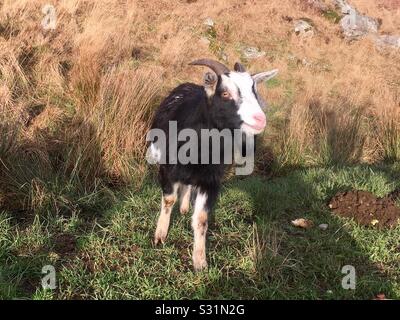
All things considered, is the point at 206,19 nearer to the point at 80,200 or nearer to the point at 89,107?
the point at 89,107

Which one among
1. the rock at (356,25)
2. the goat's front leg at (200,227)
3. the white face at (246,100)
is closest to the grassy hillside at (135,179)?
the goat's front leg at (200,227)

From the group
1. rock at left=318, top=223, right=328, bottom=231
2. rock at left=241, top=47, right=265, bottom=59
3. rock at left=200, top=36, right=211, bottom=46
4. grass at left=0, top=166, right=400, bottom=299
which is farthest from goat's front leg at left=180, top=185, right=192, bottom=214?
A: rock at left=241, top=47, right=265, bottom=59

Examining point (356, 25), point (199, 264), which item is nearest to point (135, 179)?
point (199, 264)

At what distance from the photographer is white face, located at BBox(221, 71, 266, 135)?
11.4ft

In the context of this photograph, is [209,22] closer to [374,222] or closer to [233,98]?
[374,222]

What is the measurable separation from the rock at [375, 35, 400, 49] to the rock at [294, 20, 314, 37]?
281 cm

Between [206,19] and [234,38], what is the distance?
0.99 meters

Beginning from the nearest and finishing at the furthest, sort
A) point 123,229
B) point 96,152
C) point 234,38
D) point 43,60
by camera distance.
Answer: point 123,229 < point 96,152 < point 43,60 < point 234,38

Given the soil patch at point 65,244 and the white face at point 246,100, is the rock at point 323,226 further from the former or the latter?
the soil patch at point 65,244

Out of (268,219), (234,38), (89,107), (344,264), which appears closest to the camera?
(344,264)

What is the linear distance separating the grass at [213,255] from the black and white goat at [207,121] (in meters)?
0.23

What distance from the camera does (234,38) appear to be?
1302 centimetres

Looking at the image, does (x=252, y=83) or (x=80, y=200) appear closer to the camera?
(x=252, y=83)
